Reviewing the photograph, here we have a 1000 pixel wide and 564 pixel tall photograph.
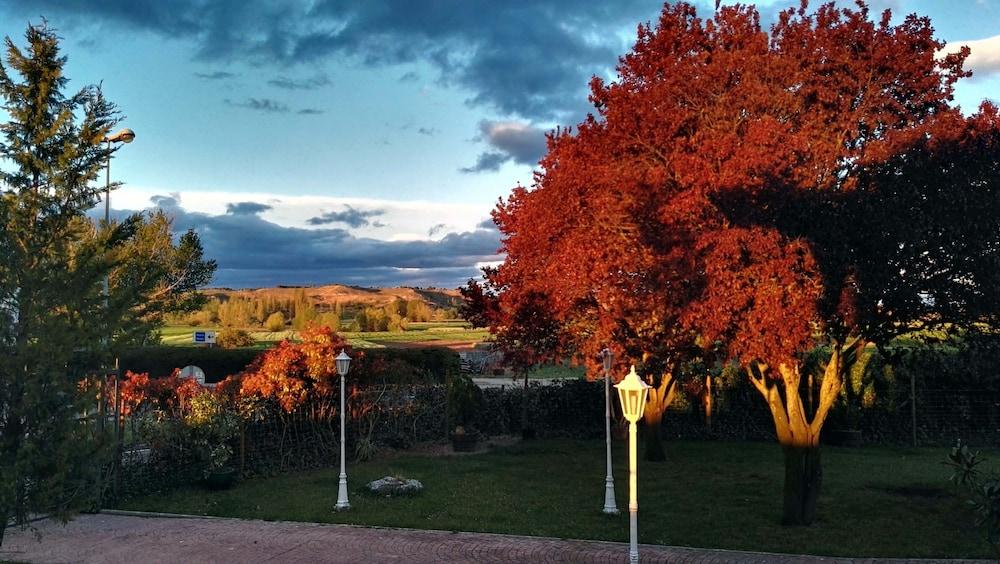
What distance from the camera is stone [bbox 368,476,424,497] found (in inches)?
558

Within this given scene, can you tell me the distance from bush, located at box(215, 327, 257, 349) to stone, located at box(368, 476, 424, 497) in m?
26.9

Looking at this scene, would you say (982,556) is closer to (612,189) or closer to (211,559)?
(612,189)

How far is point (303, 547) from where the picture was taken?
34.5 feet

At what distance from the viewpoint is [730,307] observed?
30.6ft

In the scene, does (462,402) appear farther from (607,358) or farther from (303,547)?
(303,547)

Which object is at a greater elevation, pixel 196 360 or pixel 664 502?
pixel 196 360

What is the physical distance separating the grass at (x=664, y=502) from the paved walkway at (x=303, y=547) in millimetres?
525

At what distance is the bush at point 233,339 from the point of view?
3909 cm

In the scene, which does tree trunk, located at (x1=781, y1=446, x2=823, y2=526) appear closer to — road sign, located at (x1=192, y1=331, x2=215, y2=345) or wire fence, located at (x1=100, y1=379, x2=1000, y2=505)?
wire fence, located at (x1=100, y1=379, x2=1000, y2=505)

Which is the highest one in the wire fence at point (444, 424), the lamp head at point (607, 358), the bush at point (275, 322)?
the bush at point (275, 322)

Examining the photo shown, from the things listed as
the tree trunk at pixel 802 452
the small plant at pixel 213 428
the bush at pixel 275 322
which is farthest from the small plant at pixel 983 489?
the bush at pixel 275 322

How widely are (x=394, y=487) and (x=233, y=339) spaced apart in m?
28.0

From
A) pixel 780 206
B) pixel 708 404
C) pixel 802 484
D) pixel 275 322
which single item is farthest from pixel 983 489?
pixel 275 322

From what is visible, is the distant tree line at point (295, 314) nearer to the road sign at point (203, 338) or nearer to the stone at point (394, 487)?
the road sign at point (203, 338)
